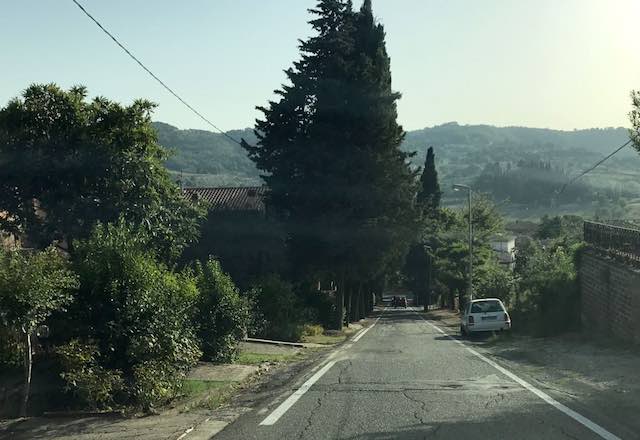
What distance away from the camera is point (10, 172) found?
14539 mm

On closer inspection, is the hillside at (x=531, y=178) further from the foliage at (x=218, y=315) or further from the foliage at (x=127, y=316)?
the foliage at (x=127, y=316)

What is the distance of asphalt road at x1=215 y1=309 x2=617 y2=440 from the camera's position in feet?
25.9

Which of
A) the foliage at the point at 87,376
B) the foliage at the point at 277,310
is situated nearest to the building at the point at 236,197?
the foliage at the point at 277,310

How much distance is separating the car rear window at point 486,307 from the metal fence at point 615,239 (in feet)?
16.2

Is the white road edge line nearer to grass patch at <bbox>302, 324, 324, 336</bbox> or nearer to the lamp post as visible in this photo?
grass patch at <bbox>302, 324, 324, 336</bbox>

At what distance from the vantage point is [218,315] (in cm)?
1560

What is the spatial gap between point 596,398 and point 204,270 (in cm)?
1003

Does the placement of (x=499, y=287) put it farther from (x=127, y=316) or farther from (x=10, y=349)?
(x=10, y=349)

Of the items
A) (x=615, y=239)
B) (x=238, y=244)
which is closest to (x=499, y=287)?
(x=238, y=244)

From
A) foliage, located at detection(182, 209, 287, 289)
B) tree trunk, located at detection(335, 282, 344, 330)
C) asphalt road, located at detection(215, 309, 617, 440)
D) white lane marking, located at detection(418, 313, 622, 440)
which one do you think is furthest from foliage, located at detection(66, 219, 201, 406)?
foliage, located at detection(182, 209, 287, 289)

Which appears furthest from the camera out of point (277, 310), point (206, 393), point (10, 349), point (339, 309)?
point (339, 309)

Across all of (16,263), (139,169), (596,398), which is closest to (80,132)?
(139,169)

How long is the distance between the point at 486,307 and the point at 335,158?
397 inches

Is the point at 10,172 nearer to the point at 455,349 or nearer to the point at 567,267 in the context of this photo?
the point at 455,349
